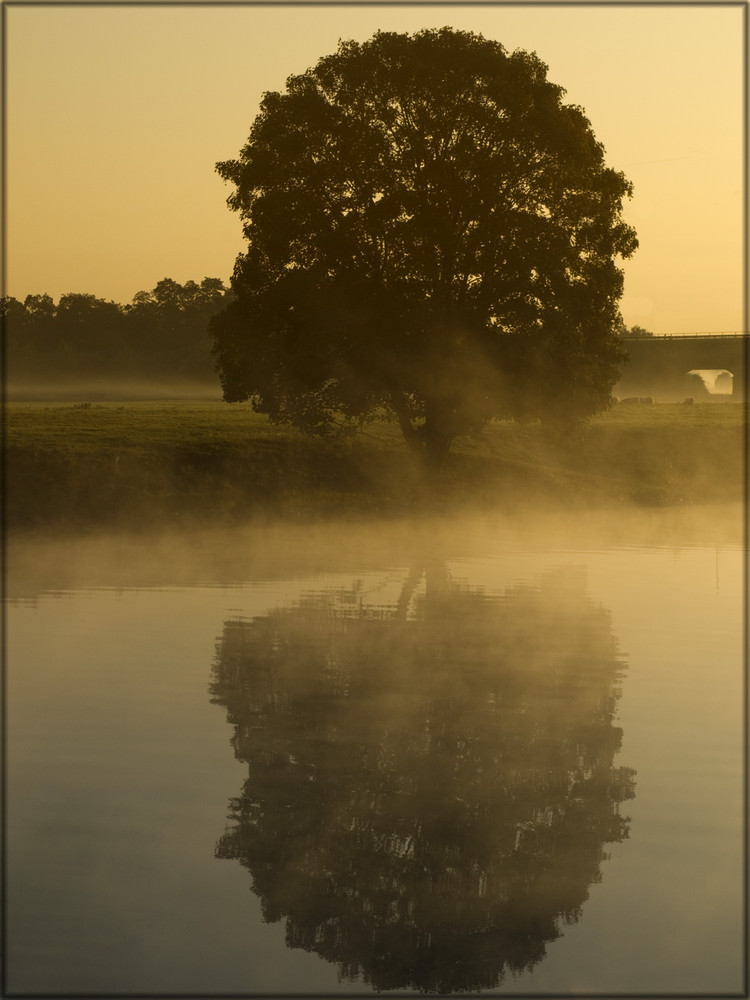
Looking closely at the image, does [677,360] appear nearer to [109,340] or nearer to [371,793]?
[109,340]

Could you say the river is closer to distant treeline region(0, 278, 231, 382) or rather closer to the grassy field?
the grassy field

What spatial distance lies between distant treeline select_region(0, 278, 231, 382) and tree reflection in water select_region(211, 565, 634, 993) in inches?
4130

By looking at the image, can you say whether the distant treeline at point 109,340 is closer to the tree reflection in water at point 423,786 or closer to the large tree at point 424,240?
the large tree at point 424,240

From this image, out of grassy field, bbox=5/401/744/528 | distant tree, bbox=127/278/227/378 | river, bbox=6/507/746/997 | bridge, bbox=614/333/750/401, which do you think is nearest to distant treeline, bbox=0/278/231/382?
distant tree, bbox=127/278/227/378

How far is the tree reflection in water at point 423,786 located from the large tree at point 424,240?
25139 millimetres

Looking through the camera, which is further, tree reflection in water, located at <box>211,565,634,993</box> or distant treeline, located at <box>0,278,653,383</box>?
distant treeline, located at <box>0,278,653,383</box>

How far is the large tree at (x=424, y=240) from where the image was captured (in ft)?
150

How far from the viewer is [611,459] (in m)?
56.3

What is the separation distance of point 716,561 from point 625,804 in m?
20.6

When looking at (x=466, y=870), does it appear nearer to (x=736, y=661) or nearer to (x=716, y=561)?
(x=736, y=661)

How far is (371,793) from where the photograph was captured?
1227 centimetres

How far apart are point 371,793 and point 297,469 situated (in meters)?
34.6

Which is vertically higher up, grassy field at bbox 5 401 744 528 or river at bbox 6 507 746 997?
grassy field at bbox 5 401 744 528

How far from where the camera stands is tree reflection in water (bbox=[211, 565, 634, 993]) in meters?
9.28
